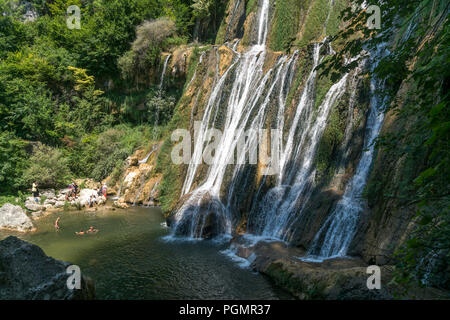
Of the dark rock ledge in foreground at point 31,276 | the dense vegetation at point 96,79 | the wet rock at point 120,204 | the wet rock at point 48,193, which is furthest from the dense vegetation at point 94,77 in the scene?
the dark rock ledge in foreground at point 31,276

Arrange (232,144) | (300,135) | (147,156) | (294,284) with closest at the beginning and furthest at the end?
(294,284)
(300,135)
(232,144)
(147,156)

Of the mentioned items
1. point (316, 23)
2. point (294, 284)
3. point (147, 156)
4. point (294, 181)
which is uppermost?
point (316, 23)

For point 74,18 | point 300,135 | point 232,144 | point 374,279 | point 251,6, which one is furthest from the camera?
point 74,18

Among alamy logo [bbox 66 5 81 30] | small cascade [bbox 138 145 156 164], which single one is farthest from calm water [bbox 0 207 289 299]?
alamy logo [bbox 66 5 81 30]

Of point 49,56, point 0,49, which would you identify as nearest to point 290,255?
point 49,56

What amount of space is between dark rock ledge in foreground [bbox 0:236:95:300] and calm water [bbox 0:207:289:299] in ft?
5.21

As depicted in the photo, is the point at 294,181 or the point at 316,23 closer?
the point at 294,181

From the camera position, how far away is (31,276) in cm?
448

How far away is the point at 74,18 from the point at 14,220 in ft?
69.6

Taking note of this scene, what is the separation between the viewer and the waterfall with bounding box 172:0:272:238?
10289mm

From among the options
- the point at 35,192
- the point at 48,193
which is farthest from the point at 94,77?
the point at 35,192

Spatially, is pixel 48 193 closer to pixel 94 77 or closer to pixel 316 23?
pixel 94 77

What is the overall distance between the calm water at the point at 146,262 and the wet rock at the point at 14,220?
39 centimetres

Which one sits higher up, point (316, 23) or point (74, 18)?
point (74, 18)
